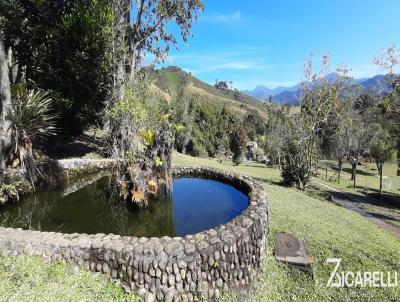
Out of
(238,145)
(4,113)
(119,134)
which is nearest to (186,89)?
(238,145)

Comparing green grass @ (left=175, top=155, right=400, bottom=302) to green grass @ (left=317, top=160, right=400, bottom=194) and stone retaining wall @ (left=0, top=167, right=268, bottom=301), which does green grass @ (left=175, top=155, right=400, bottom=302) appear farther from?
green grass @ (left=317, top=160, right=400, bottom=194)

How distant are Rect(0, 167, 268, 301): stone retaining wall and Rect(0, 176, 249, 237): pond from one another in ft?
5.12

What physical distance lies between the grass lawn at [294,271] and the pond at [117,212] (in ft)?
5.73

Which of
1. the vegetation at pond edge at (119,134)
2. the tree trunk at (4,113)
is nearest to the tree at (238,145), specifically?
the vegetation at pond edge at (119,134)

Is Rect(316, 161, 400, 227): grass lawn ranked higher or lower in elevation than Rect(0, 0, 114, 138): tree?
lower

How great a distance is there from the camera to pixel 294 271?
7.32 metres

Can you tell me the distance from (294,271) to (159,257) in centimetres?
355

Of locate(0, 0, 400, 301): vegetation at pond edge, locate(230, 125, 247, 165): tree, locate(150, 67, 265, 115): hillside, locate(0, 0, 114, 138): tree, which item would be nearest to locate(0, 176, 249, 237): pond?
locate(0, 0, 400, 301): vegetation at pond edge

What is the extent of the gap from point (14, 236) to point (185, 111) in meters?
45.2

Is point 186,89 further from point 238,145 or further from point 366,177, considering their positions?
point 366,177

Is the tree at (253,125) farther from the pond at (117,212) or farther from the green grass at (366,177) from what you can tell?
the pond at (117,212)

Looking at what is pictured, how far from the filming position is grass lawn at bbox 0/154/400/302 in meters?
5.27

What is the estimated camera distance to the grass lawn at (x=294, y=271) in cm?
527

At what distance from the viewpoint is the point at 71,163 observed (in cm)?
1310
